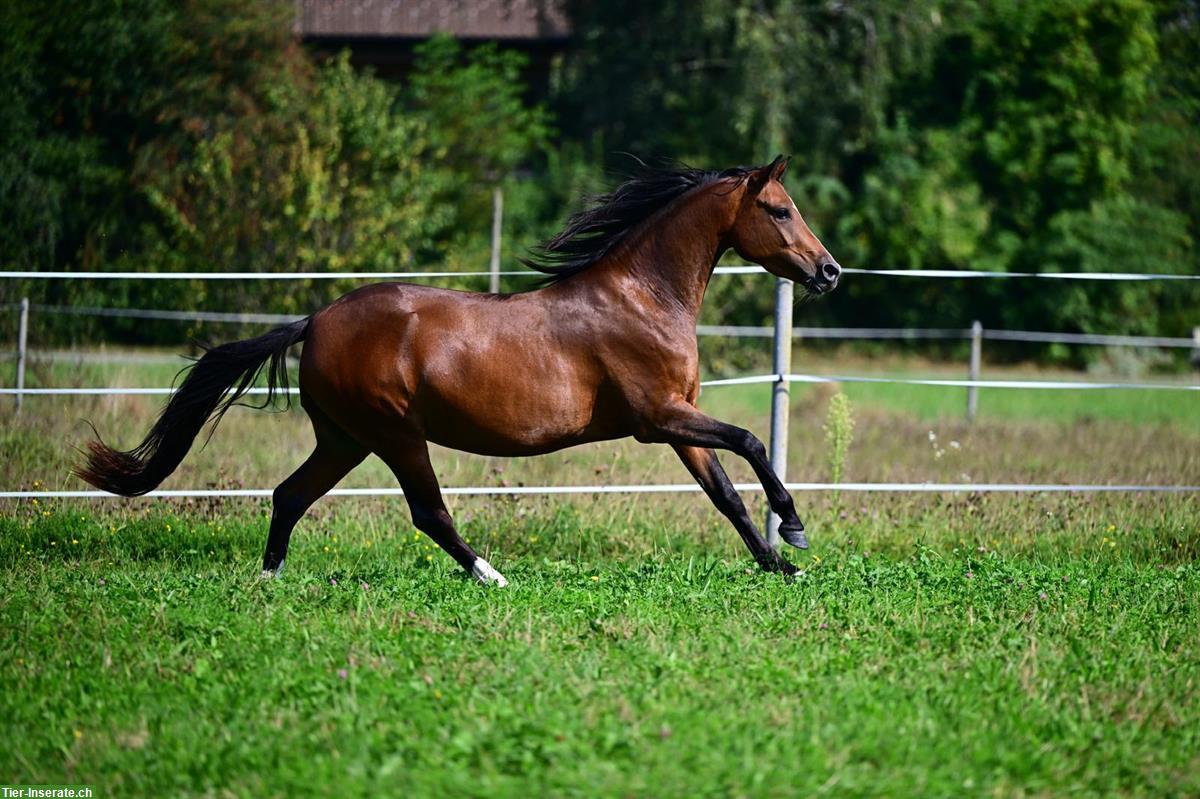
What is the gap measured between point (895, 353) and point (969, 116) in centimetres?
514

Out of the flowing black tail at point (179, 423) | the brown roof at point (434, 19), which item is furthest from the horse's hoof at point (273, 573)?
the brown roof at point (434, 19)

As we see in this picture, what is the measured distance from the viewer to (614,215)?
650cm

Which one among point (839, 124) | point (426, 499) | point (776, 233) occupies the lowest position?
point (426, 499)

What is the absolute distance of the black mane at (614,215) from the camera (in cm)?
639

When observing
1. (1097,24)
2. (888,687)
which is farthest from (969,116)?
(888,687)

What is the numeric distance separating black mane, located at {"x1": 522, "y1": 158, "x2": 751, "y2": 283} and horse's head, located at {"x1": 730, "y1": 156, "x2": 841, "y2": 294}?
0.17m

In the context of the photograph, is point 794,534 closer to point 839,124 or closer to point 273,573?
point 273,573

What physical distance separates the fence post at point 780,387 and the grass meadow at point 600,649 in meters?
0.28

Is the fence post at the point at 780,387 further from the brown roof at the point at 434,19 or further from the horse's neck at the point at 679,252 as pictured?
the brown roof at the point at 434,19

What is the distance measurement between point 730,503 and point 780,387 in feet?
4.34

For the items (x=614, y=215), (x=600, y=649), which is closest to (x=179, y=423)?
(x=614, y=215)

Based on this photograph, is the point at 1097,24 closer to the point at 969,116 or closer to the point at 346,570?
the point at 969,116

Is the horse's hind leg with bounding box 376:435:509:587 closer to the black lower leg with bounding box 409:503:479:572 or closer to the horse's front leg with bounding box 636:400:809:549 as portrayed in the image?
the black lower leg with bounding box 409:503:479:572

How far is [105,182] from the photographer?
19016mm
